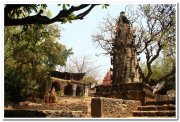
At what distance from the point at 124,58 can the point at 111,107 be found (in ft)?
24.0

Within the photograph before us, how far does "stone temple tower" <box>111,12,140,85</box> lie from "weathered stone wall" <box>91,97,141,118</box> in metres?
5.27

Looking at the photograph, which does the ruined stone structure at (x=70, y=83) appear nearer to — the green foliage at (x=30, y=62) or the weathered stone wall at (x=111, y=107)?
the green foliage at (x=30, y=62)

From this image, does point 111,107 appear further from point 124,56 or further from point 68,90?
point 68,90

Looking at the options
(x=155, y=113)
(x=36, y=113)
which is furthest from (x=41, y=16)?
(x=155, y=113)

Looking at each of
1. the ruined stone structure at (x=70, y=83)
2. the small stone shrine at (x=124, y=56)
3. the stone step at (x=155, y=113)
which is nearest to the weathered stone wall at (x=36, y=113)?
the stone step at (x=155, y=113)

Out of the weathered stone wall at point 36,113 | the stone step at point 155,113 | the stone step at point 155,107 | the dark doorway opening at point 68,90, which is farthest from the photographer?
the dark doorway opening at point 68,90

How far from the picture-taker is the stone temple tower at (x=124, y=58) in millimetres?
19141

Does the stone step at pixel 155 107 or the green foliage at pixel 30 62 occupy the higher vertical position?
the green foliage at pixel 30 62

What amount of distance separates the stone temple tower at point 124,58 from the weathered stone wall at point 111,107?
5.27m

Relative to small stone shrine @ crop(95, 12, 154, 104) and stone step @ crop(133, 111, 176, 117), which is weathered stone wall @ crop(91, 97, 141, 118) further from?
small stone shrine @ crop(95, 12, 154, 104)

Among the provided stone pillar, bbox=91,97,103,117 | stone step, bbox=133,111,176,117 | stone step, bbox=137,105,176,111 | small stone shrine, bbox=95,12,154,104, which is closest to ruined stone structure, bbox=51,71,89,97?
small stone shrine, bbox=95,12,154,104

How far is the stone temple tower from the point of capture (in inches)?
754

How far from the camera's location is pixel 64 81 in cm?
3816

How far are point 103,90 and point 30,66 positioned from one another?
556 inches
